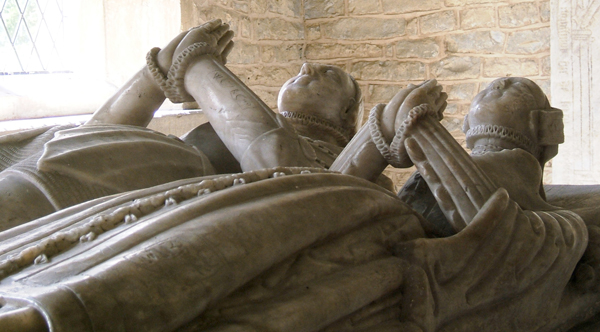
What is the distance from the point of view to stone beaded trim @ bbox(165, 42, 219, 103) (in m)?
1.80

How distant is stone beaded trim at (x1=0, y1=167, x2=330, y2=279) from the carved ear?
0.94 m

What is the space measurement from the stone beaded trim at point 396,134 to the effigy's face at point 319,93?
474 millimetres

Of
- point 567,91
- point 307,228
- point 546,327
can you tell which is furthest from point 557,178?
point 307,228

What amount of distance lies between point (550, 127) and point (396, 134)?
1.86ft

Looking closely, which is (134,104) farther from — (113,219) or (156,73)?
(113,219)

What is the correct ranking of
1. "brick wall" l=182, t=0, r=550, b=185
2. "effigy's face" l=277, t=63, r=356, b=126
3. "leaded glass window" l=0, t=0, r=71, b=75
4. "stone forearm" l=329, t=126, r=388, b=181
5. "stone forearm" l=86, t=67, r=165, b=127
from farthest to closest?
1. "brick wall" l=182, t=0, r=550, b=185
2. "leaded glass window" l=0, t=0, r=71, b=75
3. "effigy's face" l=277, t=63, r=356, b=126
4. "stone forearm" l=86, t=67, r=165, b=127
5. "stone forearm" l=329, t=126, r=388, b=181

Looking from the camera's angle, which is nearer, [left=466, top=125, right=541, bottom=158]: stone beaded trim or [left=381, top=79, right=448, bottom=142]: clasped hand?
[left=381, top=79, right=448, bottom=142]: clasped hand

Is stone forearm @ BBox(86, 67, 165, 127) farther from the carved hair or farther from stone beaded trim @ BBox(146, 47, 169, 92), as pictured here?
the carved hair

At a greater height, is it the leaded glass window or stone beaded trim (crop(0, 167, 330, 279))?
the leaded glass window

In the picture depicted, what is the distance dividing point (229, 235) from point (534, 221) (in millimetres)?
781

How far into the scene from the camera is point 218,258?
0.92m

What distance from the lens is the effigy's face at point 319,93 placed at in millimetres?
2098

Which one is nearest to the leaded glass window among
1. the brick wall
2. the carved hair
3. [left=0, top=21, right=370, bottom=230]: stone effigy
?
the brick wall

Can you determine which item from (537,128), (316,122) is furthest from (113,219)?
(537,128)
